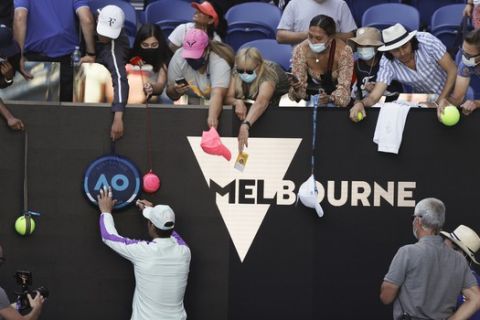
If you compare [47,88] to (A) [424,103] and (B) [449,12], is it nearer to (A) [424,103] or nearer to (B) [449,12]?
(A) [424,103]

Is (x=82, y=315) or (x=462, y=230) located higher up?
(x=462, y=230)

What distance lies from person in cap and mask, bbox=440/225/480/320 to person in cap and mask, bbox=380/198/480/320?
0.72ft

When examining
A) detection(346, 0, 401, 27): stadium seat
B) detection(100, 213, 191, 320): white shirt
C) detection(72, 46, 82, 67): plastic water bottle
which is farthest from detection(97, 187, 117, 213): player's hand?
detection(346, 0, 401, 27): stadium seat

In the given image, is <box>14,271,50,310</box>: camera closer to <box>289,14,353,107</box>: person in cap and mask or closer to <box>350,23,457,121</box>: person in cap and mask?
<box>289,14,353,107</box>: person in cap and mask

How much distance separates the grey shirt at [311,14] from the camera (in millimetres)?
12117

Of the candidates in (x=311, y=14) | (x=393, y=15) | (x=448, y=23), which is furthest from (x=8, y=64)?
(x=448, y=23)

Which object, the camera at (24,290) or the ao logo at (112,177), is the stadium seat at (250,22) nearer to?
the ao logo at (112,177)

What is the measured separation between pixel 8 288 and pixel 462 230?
3696 mm

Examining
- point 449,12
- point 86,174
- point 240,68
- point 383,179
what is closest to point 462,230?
point 383,179

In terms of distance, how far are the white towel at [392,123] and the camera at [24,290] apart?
116 inches

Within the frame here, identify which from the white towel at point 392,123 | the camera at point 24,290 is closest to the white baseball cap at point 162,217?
the camera at point 24,290

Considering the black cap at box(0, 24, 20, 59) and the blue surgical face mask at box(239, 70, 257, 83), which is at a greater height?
the black cap at box(0, 24, 20, 59)

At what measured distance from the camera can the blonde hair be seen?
32.9 ft

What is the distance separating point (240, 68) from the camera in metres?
10.0
